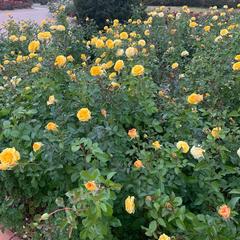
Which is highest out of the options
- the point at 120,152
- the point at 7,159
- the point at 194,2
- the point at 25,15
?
the point at 7,159

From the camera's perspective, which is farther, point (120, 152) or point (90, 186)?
point (120, 152)

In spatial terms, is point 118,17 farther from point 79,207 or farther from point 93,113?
point 79,207

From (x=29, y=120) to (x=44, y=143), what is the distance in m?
0.33

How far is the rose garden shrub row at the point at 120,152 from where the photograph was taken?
1609 mm

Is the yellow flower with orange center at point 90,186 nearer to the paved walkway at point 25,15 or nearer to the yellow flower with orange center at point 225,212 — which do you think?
the yellow flower with orange center at point 225,212

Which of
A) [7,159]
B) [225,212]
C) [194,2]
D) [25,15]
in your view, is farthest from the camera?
[194,2]

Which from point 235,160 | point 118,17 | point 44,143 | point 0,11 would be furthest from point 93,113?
point 0,11

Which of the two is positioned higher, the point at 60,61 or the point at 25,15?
the point at 60,61

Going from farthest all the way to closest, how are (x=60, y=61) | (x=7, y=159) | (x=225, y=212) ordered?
(x=60, y=61) → (x=7, y=159) → (x=225, y=212)

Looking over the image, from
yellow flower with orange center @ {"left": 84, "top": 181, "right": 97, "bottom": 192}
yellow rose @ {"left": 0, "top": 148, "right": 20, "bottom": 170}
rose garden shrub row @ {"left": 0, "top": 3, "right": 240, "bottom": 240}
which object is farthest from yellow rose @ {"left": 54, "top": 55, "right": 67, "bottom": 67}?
yellow flower with orange center @ {"left": 84, "top": 181, "right": 97, "bottom": 192}

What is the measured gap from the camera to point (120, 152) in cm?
198

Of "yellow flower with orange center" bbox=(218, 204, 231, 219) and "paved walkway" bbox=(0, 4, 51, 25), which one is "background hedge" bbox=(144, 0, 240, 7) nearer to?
"paved walkway" bbox=(0, 4, 51, 25)

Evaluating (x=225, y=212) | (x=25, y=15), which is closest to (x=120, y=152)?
(x=225, y=212)

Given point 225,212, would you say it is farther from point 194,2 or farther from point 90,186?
point 194,2
